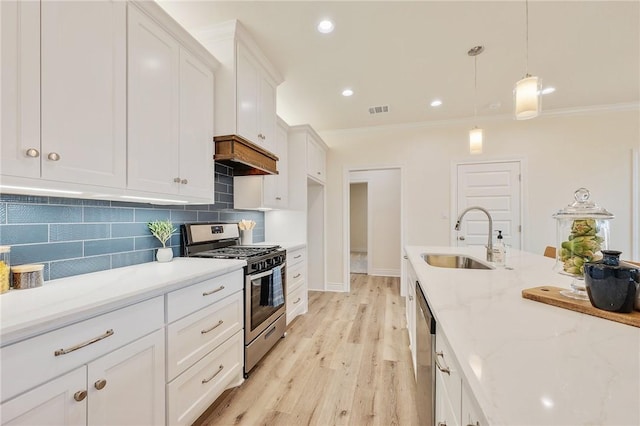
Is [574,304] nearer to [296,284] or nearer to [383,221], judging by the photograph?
[296,284]

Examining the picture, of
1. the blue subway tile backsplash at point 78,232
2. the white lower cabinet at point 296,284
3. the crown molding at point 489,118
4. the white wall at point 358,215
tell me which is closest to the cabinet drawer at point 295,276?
the white lower cabinet at point 296,284

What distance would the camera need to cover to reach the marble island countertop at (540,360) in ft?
1.51

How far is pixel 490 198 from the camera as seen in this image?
13.2ft

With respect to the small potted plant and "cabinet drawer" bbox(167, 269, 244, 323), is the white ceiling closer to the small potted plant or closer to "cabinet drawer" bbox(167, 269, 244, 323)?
the small potted plant

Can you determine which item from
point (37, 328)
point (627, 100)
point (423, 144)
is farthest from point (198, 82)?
point (627, 100)

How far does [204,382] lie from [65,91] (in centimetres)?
161

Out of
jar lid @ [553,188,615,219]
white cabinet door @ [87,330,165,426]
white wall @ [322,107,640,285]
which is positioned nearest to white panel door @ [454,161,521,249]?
white wall @ [322,107,640,285]

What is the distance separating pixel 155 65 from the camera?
5.25 ft

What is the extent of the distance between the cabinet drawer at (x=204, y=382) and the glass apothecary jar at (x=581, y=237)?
1.78m

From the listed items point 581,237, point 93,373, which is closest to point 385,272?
point 581,237

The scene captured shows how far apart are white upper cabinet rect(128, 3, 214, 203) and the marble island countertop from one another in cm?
163

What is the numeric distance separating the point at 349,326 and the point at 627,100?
4487 millimetres

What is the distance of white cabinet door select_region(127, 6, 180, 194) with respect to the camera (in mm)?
1464

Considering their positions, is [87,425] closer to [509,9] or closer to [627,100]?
[509,9]
